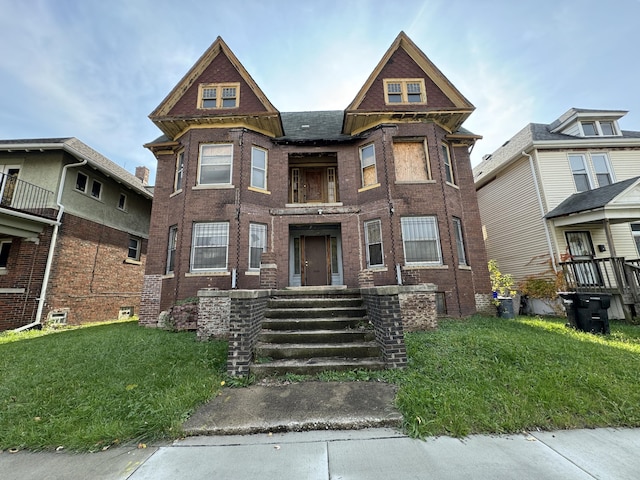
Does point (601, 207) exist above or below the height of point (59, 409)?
above

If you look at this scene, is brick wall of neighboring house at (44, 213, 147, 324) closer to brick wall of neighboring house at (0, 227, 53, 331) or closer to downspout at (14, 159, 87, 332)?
downspout at (14, 159, 87, 332)

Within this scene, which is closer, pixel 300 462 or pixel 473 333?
pixel 300 462

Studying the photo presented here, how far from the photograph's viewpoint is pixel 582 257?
455 inches

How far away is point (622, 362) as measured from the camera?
4.79m

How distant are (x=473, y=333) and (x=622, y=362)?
8.17ft

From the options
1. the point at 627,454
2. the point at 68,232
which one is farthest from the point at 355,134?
the point at 68,232

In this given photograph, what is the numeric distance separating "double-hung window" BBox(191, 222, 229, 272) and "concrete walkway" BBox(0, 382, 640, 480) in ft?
22.6

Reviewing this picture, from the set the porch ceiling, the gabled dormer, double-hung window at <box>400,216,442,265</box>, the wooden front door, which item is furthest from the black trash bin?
the gabled dormer

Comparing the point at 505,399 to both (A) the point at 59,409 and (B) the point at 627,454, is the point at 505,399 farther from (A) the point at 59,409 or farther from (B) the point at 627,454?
(A) the point at 59,409

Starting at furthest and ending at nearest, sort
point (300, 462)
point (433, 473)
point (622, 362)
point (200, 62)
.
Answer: point (200, 62) < point (622, 362) < point (300, 462) < point (433, 473)

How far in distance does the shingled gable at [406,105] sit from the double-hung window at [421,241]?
432cm

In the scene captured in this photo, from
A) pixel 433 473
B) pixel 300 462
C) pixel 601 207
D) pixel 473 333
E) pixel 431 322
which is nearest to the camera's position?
pixel 433 473

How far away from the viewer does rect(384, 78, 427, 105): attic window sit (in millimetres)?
11367

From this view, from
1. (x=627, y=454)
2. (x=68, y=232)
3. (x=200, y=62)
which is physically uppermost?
(x=200, y=62)
